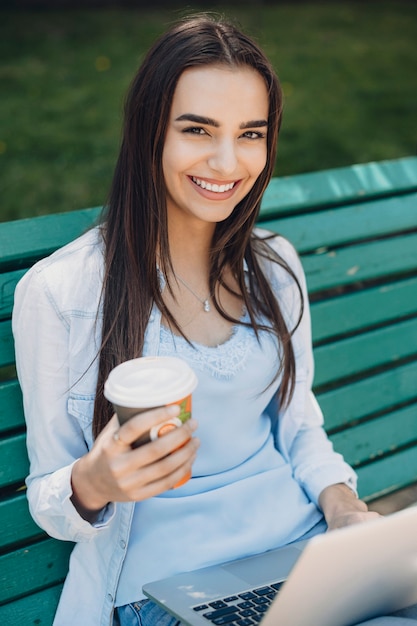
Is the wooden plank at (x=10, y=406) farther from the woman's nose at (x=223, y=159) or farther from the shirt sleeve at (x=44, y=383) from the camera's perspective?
the woman's nose at (x=223, y=159)

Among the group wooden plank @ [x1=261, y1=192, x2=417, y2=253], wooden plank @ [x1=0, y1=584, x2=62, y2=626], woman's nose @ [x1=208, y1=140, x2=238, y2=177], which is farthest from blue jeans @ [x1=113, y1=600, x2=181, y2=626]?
wooden plank @ [x1=261, y1=192, x2=417, y2=253]

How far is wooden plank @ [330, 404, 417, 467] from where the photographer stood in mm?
2939

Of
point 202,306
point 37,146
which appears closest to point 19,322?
point 202,306

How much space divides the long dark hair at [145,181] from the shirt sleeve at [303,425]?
23 cm

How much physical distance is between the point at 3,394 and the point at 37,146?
3.43 m

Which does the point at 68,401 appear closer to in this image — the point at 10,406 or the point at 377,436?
the point at 10,406

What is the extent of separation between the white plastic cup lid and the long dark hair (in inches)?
17.3

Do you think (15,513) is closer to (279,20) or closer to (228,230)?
(228,230)

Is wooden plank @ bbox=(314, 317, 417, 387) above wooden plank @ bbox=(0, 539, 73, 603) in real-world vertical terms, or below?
above

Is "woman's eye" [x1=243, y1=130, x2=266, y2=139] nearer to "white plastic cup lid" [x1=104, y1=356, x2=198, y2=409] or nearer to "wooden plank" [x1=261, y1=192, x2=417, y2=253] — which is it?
"wooden plank" [x1=261, y1=192, x2=417, y2=253]

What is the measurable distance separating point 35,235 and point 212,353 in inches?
22.5

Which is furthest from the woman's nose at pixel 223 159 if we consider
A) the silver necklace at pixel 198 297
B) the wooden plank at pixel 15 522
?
the wooden plank at pixel 15 522

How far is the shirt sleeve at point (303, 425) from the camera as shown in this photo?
2.37 metres

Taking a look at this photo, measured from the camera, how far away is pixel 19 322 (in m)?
2.02
